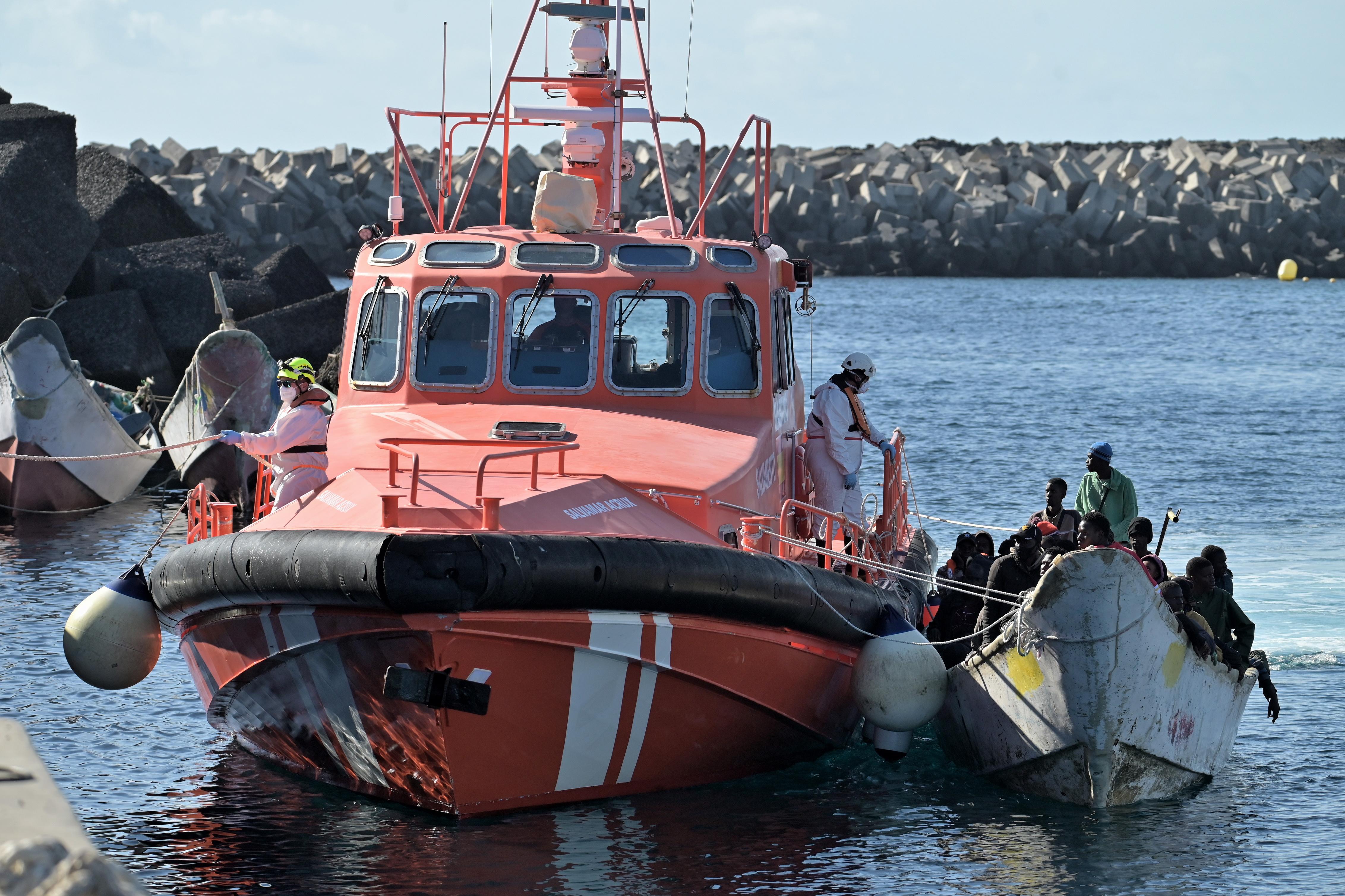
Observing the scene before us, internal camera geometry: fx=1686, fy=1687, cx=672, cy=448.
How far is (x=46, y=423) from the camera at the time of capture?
16969 mm

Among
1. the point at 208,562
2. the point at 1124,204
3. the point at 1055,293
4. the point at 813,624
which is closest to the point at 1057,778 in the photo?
the point at 813,624

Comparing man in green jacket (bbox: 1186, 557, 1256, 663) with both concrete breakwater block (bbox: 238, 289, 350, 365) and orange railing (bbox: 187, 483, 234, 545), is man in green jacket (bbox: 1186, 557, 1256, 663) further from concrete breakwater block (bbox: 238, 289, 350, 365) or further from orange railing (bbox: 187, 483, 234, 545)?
concrete breakwater block (bbox: 238, 289, 350, 365)

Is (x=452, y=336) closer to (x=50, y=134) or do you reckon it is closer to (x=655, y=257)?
(x=655, y=257)

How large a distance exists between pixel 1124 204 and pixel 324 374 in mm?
51613

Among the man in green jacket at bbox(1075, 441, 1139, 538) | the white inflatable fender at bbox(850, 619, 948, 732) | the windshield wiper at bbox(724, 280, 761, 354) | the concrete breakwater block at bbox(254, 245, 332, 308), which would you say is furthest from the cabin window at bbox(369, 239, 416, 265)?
the concrete breakwater block at bbox(254, 245, 332, 308)

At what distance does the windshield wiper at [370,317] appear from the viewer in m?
8.30

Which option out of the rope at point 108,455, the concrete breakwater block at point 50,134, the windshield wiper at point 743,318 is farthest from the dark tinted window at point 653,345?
the concrete breakwater block at point 50,134

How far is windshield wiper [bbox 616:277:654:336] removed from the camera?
8094 millimetres

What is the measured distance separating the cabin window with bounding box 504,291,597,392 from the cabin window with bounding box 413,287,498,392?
11 centimetres

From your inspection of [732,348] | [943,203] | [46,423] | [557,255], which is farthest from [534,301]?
[943,203]

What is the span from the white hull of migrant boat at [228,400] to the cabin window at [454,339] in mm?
Answer: 10001

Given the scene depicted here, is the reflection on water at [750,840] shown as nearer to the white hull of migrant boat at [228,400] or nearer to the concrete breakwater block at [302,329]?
the white hull of migrant boat at [228,400]

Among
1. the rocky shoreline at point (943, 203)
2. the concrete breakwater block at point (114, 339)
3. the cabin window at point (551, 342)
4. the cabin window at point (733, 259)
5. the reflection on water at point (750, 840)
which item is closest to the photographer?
the reflection on water at point (750, 840)

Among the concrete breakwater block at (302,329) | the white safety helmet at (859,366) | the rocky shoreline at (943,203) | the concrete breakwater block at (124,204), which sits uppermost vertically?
the rocky shoreline at (943,203)
